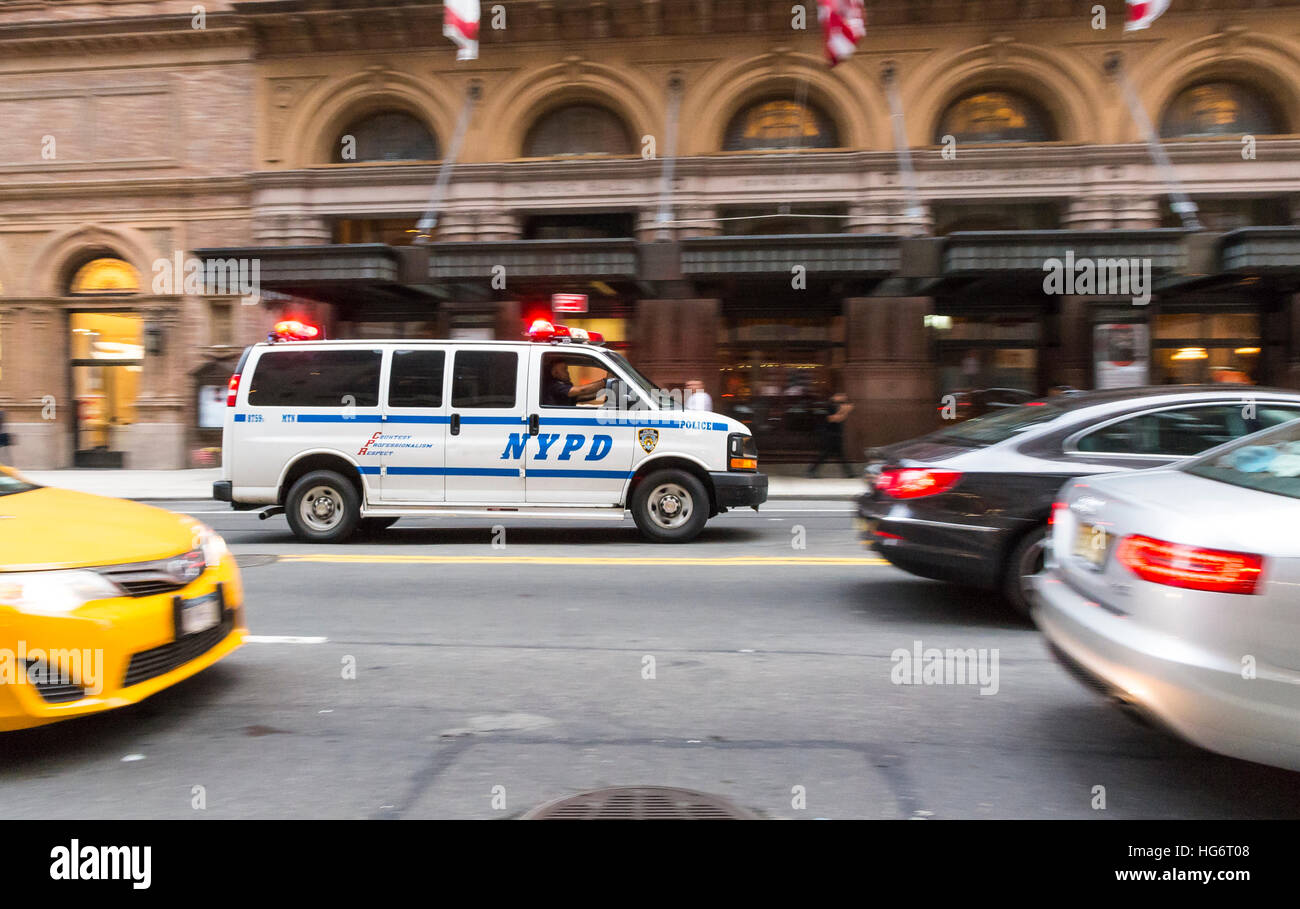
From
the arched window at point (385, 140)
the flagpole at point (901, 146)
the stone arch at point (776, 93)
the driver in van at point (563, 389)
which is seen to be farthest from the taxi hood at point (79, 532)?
the arched window at point (385, 140)

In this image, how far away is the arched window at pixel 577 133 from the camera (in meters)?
20.7

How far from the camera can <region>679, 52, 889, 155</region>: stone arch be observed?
1956cm

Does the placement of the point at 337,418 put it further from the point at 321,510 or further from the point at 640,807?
the point at 640,807

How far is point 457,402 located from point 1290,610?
8.00 metres

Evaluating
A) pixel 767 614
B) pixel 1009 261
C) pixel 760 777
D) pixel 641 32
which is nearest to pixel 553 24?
pixel 641 32

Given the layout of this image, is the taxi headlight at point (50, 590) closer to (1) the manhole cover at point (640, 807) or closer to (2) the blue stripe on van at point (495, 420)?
(1) the manhole cover at point (640, 807)

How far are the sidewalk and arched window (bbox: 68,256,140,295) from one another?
14.4ft

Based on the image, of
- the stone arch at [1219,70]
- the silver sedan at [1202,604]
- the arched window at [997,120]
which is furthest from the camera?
the arched window at [997,120]

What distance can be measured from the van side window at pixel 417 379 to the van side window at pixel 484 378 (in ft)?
0.60

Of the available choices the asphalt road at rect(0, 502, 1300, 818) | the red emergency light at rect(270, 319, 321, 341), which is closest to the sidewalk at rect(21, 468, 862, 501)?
the red emergency light at rect(270, 319, 321, 341)

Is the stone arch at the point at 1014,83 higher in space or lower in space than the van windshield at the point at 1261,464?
higher

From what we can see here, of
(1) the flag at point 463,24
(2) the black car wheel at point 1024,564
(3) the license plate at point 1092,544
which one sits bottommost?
(2) the black car wheel at point 1024,564

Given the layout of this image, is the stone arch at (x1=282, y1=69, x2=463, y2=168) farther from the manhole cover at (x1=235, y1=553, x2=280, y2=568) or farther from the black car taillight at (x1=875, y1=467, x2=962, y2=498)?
the black car taillight at (x1=875, y1=467, x2=962, y2=498)

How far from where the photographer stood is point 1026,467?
19.9 ft
